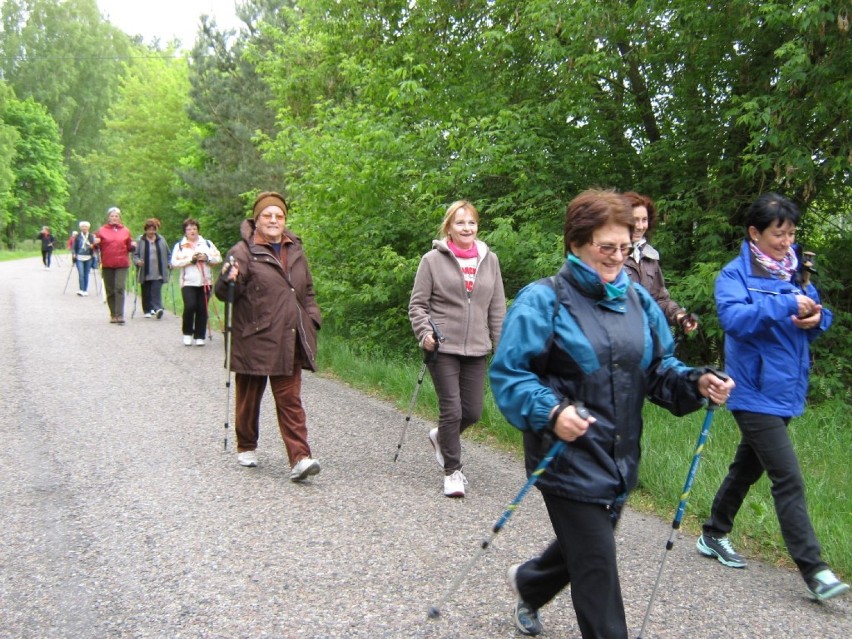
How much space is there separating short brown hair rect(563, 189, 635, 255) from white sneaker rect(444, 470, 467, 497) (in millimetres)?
2756

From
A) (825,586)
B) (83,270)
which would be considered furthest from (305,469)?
(83,270)

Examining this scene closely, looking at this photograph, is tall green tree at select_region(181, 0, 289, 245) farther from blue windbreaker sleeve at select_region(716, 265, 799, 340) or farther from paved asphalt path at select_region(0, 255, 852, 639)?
blue windbreaker sleeve at select_region(716, 265, 799, 340)

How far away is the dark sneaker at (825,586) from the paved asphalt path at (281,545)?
0.25 feet

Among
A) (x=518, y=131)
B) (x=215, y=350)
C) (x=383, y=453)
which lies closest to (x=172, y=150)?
(x=215, y=350)

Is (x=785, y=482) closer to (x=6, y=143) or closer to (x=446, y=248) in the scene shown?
(x=446, y=248)

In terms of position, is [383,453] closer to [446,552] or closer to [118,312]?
[446,552]

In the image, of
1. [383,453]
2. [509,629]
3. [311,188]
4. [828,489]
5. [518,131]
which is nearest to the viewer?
[509,629]

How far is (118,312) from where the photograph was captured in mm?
14648

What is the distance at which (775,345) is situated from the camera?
162 inches

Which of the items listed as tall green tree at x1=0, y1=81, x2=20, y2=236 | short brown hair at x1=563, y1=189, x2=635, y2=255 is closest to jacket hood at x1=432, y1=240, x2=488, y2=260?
short brown hair at x1=563, y1=189, x2=635, y2=255

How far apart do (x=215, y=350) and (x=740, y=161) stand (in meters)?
7.45

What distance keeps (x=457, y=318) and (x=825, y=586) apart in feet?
8.90

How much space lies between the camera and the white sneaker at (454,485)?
17.8 feet

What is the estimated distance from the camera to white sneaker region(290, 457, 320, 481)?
18.3ft
